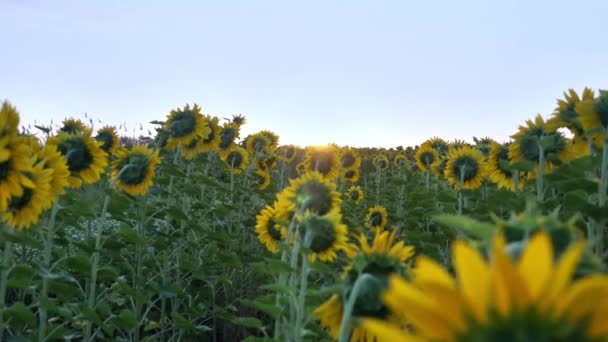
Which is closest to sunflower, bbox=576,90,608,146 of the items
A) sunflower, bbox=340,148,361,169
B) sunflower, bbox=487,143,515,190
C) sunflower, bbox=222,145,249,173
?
sunflower, bbox=487,143,515,190

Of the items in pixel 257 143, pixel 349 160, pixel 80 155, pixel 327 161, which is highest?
pixel 257 143

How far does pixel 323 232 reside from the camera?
237 centimetres

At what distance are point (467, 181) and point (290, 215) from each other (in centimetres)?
251

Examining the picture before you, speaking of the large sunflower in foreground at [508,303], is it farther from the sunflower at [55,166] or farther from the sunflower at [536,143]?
the sunflower at [536,143]

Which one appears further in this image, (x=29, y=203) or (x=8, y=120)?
(x=29, y=203)

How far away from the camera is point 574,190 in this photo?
2.55 metres

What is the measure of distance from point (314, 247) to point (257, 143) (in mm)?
4230

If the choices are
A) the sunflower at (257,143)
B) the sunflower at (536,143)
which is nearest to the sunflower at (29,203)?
the sunflower at (536,143)

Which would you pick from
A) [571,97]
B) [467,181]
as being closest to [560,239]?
[571,97]

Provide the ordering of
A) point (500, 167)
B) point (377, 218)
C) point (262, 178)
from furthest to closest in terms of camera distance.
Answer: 1. point (262, 178)
2. point (377, 218)
3. point (500, 167)

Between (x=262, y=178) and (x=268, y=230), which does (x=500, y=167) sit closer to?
(x=268, y=230)

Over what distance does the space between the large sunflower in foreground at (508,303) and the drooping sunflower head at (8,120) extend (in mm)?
1550

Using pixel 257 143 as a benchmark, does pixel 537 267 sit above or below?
below

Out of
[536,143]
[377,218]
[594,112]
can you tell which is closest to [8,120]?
[594,112]
